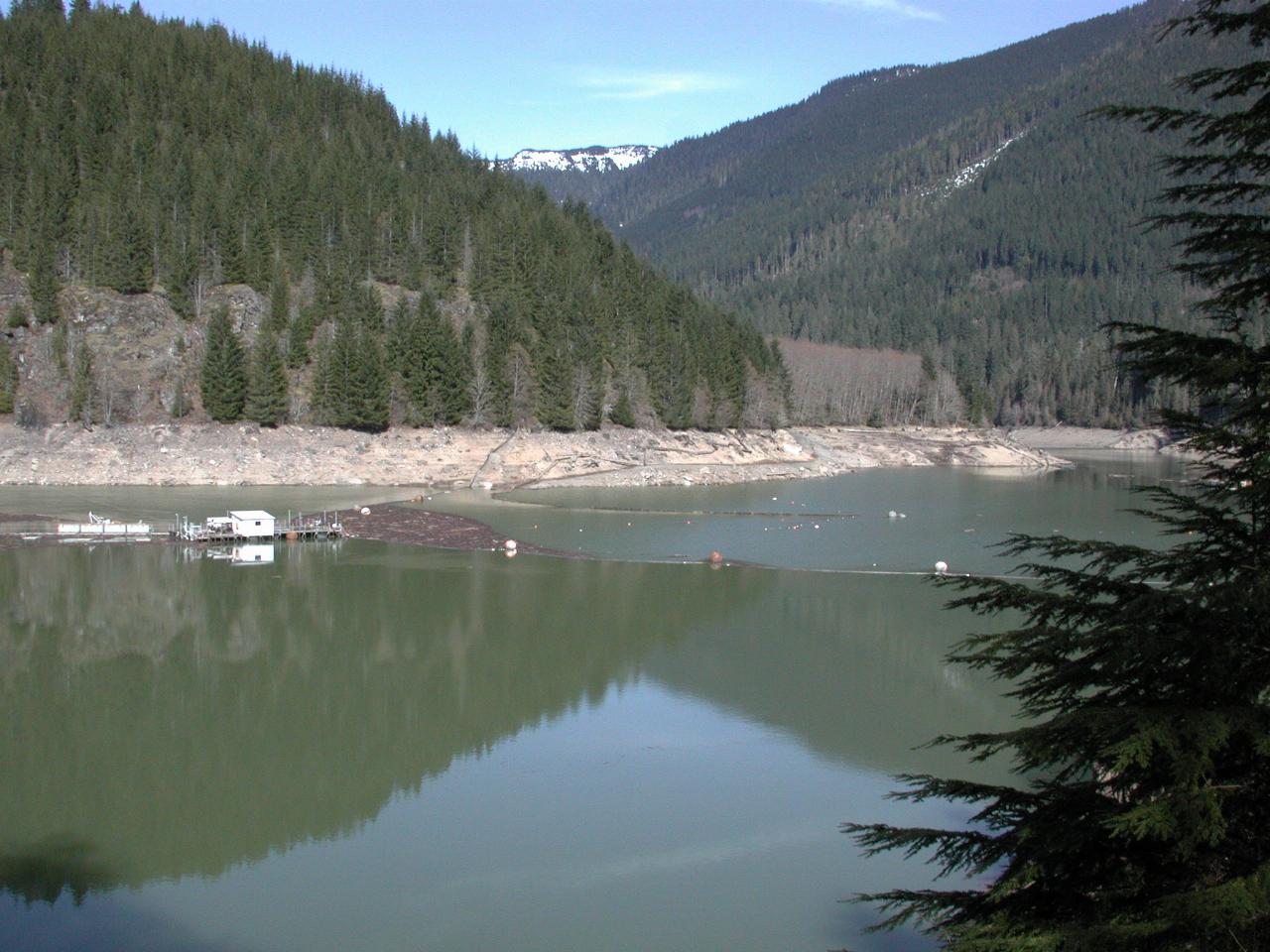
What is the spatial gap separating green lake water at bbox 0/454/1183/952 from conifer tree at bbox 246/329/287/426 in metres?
29.8

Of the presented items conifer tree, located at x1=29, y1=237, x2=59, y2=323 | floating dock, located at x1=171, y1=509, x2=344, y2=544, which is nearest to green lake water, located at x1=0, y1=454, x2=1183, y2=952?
floating dock, located at x1=171, y1=509, x2=344, y2=544

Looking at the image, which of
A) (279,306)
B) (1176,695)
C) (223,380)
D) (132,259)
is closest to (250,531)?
(223,380)

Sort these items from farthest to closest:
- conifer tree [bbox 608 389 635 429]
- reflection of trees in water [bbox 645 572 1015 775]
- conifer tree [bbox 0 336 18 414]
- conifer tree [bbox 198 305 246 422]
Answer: conifer tree [bbox 608 389 635 429] → conifer tree [bbox 198 305 246 422] → conifer tree [bbox 0 336 18 414] → reflection of trees in water [bbox 645 572 1015 775]

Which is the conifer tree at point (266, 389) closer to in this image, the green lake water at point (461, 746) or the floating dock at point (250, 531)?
the floating dock at point (250, 531)

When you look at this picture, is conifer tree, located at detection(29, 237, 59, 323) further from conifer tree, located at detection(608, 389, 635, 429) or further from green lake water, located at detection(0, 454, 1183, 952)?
green lake water, located at detection(0, 454, 1183, 952)

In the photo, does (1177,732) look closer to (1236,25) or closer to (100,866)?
(1236,25)

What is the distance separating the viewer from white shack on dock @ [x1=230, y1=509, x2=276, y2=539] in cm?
4734

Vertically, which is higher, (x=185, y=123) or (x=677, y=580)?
(x=185, y=123)

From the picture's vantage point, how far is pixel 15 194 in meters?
82.5

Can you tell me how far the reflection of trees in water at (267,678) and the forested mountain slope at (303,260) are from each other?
112 ft

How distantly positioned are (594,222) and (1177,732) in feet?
343

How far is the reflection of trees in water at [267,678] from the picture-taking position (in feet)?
58.6

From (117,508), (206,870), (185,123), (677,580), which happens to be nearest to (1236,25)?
(206,870)

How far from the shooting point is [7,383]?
2712 inches
